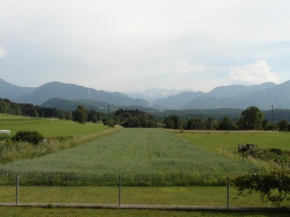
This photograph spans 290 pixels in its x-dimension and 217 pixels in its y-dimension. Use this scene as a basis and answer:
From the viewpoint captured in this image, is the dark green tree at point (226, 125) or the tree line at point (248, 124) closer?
the tree line at point (248, 124)

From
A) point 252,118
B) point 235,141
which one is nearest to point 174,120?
point 252,118

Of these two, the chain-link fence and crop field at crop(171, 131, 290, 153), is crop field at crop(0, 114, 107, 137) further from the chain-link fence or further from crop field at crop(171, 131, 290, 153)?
the chain-link fence

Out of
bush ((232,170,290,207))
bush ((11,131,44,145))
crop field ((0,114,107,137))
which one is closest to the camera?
bush ((232,170,290,207))

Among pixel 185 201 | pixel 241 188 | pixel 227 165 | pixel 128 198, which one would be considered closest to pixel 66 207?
pixel 128 198

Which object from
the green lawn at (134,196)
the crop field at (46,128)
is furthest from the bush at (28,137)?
the green lawn at (134,196)

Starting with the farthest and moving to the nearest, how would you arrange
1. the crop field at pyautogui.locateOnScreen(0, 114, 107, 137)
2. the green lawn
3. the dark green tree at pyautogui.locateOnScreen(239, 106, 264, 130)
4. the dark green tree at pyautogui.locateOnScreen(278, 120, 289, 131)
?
the dark green tree at pyautogui.locateOnScreen(239, 106, 264, 130), the dark green tree at pyautogui.locateOnScreen(278, 120, 289, 131), the crop field at pyautogui.locateOnScreen(0, 114, 107, 137), the green lawn

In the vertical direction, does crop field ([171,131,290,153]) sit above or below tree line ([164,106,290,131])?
below

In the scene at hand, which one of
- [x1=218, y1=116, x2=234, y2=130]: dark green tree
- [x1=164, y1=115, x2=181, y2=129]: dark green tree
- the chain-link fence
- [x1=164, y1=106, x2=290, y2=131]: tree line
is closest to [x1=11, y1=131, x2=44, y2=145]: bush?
the chain-link fence

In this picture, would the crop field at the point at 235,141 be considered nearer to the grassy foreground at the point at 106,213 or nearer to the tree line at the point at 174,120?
the grassy foreground at the point at 106,213

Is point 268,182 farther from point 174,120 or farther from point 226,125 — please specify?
point 174,120

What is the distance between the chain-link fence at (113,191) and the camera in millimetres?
13602

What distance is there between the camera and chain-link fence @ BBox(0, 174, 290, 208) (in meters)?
13.6

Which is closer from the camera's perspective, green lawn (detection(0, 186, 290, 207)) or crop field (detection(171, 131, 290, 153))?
green lawn (detection(0, 186, 290, 207))

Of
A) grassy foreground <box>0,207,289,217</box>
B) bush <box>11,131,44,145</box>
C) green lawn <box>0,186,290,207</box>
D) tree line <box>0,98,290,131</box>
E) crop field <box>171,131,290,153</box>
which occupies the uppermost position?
tree line <box>0,98,290,131</box>
